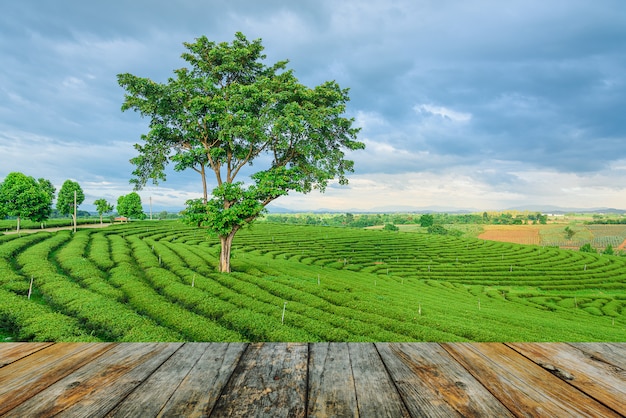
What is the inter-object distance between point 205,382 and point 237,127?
17854mm

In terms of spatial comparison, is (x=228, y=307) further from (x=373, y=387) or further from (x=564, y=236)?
(x=564, y=236)

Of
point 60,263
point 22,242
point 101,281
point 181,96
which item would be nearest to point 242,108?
point 181,96

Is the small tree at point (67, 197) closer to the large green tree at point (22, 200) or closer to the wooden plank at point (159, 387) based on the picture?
the large green tree at point (22, 200)

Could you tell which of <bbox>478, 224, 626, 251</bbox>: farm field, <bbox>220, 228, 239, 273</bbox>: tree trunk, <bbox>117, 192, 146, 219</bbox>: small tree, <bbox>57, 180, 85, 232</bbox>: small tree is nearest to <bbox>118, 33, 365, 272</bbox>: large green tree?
<bbox>220, 228, 239, 273</bbox>: tree trunk

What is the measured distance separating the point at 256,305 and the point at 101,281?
9.53 metres

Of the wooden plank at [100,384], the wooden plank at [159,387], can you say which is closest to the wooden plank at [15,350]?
the wooden plank at [100,384]

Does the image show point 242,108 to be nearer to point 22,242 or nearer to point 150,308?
point 150,308

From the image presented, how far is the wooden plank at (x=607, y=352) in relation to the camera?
7.32 ft

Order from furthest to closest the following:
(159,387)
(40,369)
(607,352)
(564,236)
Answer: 1. (564,236)
2. (607,352)
3. (40,369)
4. (159,387)

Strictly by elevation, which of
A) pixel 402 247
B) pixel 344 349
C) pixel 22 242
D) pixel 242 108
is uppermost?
pixel 242 108

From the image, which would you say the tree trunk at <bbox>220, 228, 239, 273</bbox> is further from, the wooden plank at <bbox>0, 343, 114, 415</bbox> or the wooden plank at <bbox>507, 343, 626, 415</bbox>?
the wooden plank at <bbox>507, 343, 626, 415</bbox>

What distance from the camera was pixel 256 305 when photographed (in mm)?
15703

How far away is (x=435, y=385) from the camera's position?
71.6 inches

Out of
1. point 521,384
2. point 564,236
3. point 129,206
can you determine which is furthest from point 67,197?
point 564,236
